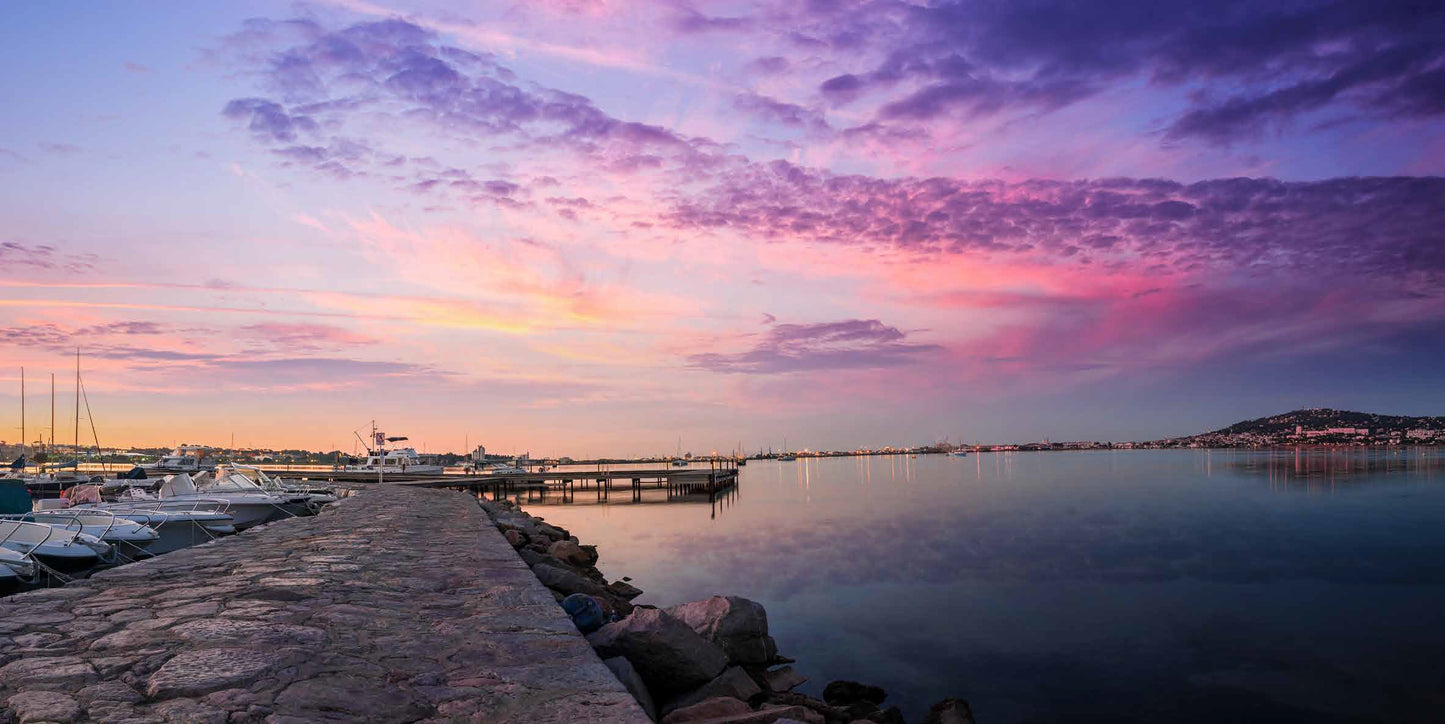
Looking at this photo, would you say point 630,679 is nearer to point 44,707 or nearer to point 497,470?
point 44,707

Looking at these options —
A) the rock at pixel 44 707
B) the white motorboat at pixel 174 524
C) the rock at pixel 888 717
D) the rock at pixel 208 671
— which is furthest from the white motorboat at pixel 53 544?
the rock at pixel 888 717

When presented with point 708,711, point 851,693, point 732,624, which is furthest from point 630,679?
point 851,693

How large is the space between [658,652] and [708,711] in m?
1.43

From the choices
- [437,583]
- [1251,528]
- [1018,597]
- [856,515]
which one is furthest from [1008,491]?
[437,583]

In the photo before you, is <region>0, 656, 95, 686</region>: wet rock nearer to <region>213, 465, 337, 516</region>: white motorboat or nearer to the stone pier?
the stone pier

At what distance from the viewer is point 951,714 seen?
10.0m

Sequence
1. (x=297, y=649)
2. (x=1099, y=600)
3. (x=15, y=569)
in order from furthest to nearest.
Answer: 1. (x=1099, y=600)
2. (x=15, y=569)
3. (x=297, y=649)

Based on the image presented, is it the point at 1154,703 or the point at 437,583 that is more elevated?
the point at 437,583

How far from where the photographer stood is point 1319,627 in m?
16.8

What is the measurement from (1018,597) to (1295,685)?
703 cm

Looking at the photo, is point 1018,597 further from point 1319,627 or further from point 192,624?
point 192,624

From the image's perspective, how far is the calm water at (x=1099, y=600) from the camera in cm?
1287

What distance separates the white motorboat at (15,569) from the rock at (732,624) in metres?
8.50

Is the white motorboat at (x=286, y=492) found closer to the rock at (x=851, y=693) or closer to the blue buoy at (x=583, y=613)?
the rock at (x=851, y=693)
